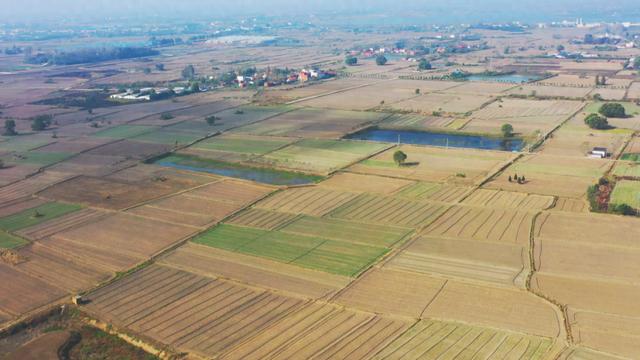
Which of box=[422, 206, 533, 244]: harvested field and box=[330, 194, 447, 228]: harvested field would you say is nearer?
box=[422, 206, 533, 244]: harvested field

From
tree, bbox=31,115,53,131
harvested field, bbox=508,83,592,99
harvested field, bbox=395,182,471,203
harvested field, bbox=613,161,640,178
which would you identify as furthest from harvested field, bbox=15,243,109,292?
harvested field, bbox=508,83,592,99

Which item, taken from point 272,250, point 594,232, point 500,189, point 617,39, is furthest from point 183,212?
point 617,39

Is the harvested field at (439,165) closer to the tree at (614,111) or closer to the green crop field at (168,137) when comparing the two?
the green crop field at (168,137)

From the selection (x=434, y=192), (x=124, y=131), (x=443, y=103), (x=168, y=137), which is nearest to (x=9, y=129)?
(x=124, y=131)

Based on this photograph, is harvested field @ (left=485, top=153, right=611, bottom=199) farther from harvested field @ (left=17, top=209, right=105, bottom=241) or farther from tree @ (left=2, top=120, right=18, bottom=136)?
tree @ (left=2, top=120, right=18, bottom=136)

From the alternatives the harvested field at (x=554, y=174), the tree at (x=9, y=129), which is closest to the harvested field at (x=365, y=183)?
the harvested field at (x=554, y=174)

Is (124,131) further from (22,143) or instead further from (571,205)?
(571,205)

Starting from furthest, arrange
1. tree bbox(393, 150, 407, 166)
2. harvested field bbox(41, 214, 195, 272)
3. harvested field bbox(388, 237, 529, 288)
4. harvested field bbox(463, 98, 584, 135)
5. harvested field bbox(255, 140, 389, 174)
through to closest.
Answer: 1. harvested field bbox(463, 98, 584, 135)
2. harvested field bbox(255, 140, 389, 174)
3. tree bbox(393, 150, 407, 166)
4. harvested field bbox(41, 214, 195, 272)
5. harvested field bbox(388, 237, 529, 288)
